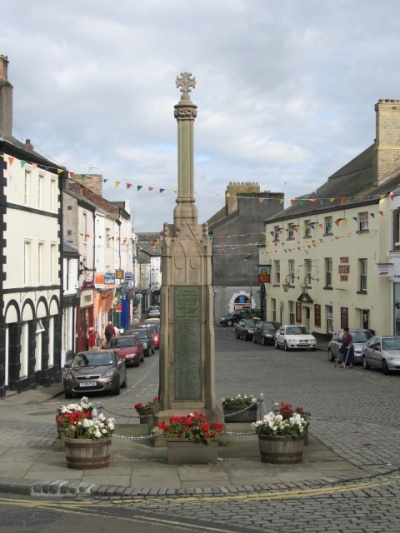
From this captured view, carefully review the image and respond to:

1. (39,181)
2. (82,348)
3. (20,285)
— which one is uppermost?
(39,181)

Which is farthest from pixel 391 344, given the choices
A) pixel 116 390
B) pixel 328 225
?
pixel 328 225

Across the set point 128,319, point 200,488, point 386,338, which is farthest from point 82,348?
point 200,488

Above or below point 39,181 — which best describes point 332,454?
below

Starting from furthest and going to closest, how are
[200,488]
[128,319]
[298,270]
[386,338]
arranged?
1. [128,319]
2. [298,270]
3. [386,338]
4. [200,488]

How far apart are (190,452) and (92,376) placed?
1228 cm

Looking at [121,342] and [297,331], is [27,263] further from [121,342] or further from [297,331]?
[297,331]

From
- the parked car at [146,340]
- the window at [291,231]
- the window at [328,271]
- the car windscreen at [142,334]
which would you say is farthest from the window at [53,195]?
the window at [291,231]

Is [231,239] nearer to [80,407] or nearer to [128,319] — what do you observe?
[128,319]

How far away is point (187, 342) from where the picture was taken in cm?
1377

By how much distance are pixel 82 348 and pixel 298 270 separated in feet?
63.0

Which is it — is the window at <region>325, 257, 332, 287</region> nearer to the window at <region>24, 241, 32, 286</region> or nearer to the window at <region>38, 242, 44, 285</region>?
the window at <region>38, 242, 44, 285</region>

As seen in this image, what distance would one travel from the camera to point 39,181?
28953 mm

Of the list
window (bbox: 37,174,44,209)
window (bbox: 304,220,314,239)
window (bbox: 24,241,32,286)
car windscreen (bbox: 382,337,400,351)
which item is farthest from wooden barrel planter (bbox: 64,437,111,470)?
window (bbox: 304,220,314,239)

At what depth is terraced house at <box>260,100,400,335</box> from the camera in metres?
39.7
